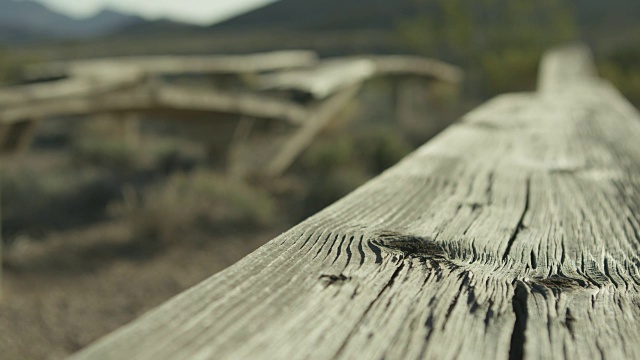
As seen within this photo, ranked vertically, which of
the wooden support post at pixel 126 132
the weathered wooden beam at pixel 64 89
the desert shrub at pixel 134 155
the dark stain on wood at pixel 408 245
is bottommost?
the desert shrub at pixel 134 155

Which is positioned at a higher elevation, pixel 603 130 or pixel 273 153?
pixel 603 130

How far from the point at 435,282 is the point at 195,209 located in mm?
5286

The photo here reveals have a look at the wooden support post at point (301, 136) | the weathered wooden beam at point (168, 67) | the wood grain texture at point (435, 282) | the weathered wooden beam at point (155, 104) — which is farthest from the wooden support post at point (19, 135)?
the wood grain texture at point (435, 282)

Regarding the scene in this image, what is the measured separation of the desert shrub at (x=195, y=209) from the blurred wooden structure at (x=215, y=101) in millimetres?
711

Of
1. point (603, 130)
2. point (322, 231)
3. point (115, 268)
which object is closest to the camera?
point (322, 231)

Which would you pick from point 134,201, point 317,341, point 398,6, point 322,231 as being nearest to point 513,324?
point 317,341

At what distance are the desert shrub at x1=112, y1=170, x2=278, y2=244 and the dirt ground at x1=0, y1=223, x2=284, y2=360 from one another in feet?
0.57

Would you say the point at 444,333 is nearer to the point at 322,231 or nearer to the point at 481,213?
the point at 322,231

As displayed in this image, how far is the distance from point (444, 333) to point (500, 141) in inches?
56.1

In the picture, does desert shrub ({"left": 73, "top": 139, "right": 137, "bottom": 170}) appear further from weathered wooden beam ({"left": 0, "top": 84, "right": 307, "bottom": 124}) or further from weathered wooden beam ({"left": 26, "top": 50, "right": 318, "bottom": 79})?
weathered wooden beam ({"left": 0, "top": 84, "right": 307, "bottom": 124})

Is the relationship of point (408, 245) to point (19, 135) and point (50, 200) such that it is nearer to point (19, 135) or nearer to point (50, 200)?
point (19, 135)

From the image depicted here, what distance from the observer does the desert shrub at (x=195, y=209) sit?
217 inches

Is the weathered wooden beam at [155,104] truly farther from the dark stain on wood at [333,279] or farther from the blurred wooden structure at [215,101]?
the dark stain on wood at [333,279]

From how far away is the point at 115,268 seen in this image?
4.93 metres
